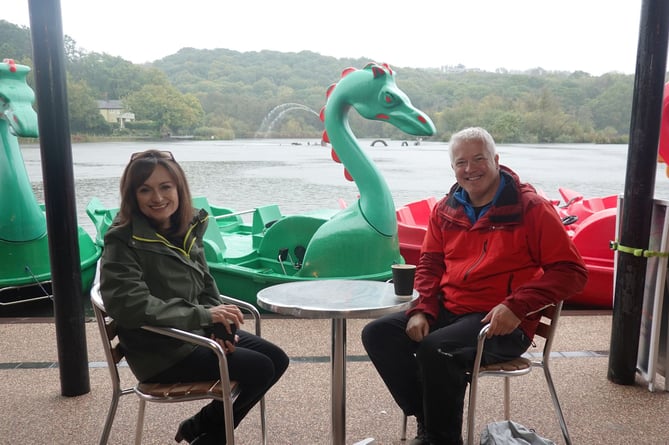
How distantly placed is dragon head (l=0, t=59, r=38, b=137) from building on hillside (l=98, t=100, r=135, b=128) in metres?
0.87

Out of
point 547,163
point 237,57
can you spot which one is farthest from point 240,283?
point 547,163

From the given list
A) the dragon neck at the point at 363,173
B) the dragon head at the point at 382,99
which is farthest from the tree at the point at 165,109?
the dragon head at the point at 382,99

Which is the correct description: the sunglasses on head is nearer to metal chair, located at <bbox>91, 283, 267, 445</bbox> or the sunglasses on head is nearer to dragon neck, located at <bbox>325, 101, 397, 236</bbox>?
metal chair, located at <bbox>91, 283, 267, 445</bbox>

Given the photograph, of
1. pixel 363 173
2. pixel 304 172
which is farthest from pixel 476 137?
pixel 304 172

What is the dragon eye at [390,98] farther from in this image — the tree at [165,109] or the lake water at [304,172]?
the tree at [165,109]

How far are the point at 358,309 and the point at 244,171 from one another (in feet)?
21.4

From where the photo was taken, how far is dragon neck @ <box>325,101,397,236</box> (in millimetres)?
4211

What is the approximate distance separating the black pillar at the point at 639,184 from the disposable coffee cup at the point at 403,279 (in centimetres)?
136

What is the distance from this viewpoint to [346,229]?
4168 millimetres

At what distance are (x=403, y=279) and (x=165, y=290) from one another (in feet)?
2.56

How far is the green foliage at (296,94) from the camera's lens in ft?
16.1

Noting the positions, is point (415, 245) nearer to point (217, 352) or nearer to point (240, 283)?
point (240, 283)

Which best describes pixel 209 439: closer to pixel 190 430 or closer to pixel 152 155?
pixel 190 430

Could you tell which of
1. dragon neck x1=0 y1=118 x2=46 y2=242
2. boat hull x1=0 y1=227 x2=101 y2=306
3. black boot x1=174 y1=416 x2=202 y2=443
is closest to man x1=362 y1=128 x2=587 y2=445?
black boot x1=174 y1=416 x2=202 y2=443
